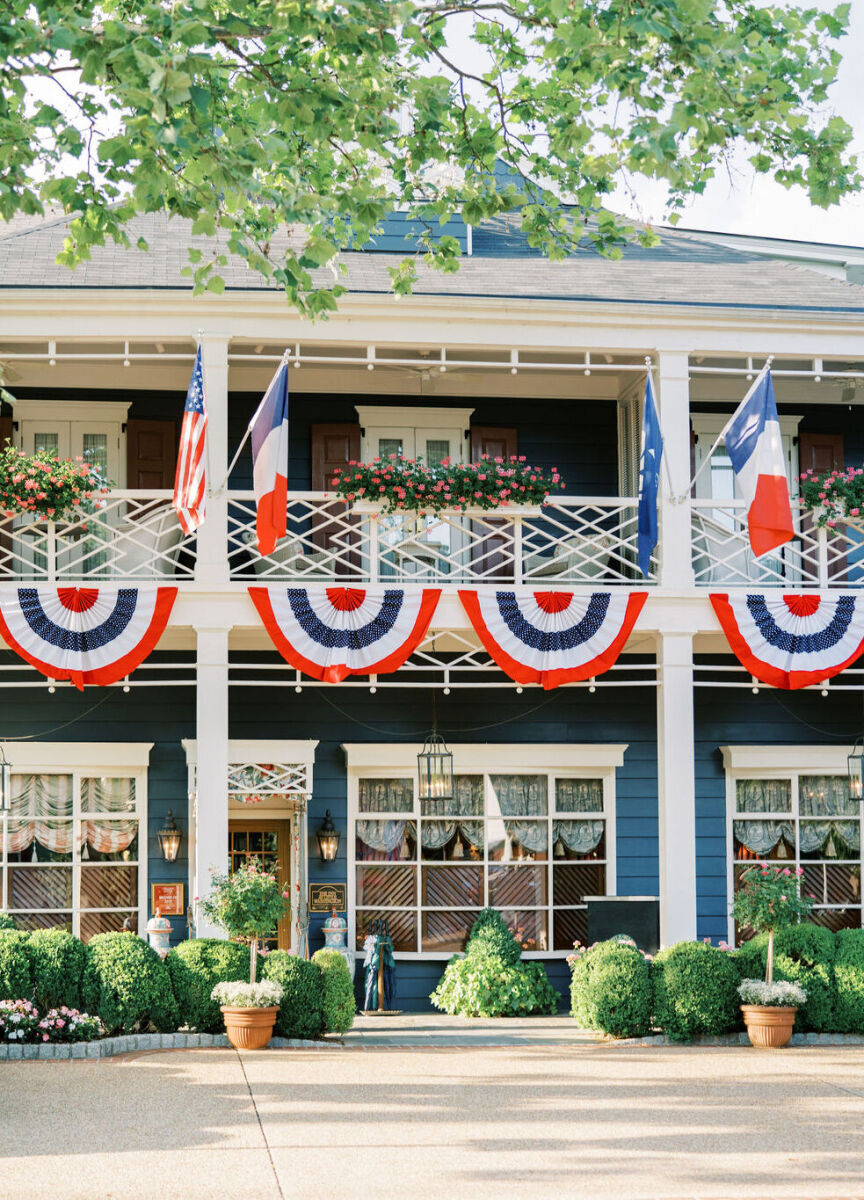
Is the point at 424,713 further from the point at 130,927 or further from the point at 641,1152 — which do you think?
the point at 641,1152

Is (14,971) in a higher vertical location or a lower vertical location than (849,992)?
higher

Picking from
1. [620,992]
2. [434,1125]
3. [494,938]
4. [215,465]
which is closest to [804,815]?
[494,938]

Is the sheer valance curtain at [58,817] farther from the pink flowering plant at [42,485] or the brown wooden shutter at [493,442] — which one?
the brown wooden shutter at [493,442]

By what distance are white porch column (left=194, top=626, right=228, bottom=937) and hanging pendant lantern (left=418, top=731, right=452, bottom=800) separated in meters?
2.31

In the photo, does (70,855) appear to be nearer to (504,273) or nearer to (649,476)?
(649,476)

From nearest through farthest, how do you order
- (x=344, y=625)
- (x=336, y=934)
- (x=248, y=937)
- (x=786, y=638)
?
1. (x=248, y=937)
2. (x=344, y=625)
3. (x=786, y=638)
4. (x=336, y=934)

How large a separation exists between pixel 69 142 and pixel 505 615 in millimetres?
6353

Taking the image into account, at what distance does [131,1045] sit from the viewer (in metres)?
11.7

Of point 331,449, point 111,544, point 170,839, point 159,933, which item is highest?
point 331,449

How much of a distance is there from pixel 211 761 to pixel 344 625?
1.66 m

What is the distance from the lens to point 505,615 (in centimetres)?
1367

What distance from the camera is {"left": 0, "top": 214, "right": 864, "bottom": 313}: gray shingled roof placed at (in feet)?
47.6

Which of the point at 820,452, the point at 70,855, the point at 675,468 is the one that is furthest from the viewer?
the point at 820,452

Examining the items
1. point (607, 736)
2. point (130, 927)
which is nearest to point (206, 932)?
point (130, 927)
